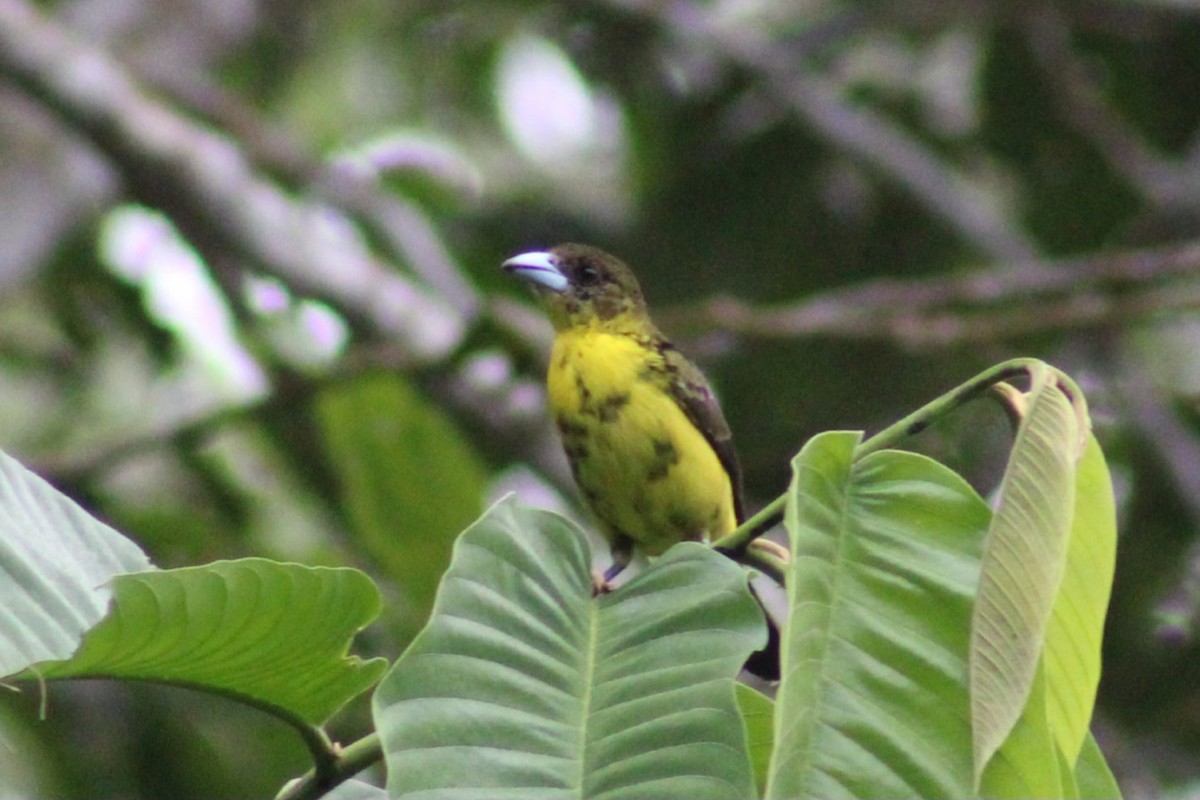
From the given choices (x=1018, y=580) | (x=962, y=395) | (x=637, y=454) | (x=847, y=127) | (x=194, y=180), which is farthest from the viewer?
(x=847, y=127)

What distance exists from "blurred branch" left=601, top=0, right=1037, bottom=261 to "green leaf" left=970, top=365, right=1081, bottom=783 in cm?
519

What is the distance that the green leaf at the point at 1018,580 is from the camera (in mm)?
1378

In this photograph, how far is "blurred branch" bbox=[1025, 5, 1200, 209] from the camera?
22.1 feet

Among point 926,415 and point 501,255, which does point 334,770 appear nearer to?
point 926,415

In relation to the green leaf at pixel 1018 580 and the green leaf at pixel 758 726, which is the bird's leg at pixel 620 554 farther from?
the green leaf at pixel 1018 580

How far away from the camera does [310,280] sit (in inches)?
223

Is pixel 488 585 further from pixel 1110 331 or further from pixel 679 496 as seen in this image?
pixel 1110 331

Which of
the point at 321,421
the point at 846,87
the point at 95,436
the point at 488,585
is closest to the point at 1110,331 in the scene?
the point at 846,87

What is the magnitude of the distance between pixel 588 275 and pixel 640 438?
79 cm

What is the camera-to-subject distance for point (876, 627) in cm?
152

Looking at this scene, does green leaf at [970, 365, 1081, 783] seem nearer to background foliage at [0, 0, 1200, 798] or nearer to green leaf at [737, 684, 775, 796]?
green leaf at [737, 684, 775, 796]

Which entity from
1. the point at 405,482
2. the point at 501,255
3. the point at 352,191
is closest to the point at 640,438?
the point at 405,482

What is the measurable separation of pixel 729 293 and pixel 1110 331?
1810mm

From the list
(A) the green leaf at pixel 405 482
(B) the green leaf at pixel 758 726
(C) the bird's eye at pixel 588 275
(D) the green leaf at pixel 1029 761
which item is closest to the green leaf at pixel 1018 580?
(D) the green leaf at pixel 1029 761
